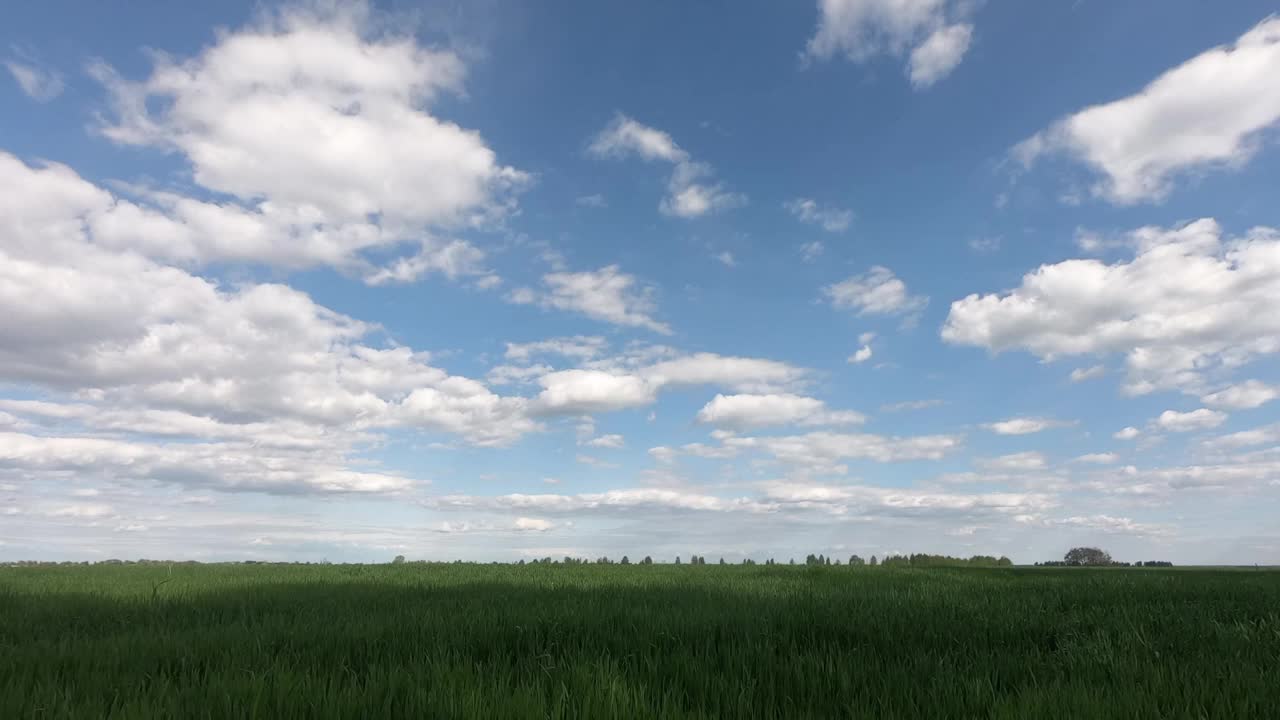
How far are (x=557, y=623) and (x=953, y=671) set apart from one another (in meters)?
3.62

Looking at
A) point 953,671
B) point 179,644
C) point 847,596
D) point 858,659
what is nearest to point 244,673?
point 179,644

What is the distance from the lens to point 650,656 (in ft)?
17.9

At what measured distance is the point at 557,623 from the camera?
265 inches

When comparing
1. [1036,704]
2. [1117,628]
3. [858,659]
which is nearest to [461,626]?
[858,659]

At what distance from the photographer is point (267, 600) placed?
31.9 feet

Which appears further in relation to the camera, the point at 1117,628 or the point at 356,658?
the point at 1117,628

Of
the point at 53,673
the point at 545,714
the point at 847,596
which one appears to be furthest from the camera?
Answer: the point at 847,596

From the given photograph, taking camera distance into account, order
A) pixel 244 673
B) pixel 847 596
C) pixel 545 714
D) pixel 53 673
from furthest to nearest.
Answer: pixel 847 596 < pixel 53 673 < pixel 244 673 < pixel 545 714

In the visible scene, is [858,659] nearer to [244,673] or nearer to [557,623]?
[557,623]

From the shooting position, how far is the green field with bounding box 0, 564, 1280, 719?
395 cm

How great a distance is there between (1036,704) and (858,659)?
5.08ft

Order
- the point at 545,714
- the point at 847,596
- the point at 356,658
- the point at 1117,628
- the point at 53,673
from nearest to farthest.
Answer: the point at 545,714, the point at 53,673, the point at 356,658, the point at 1117,628, the point at 847,596

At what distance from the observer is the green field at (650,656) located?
3.95 m

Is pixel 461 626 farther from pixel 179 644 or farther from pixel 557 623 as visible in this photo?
pixel 179 644
